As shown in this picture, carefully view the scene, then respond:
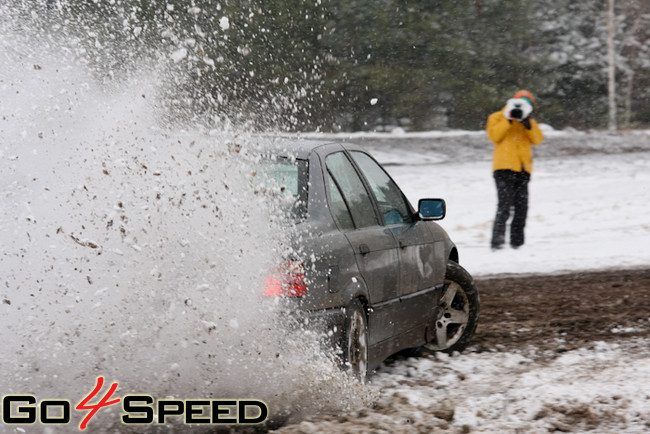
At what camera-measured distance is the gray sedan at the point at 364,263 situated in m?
5.32

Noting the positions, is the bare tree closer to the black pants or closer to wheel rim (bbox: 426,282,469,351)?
the black pants

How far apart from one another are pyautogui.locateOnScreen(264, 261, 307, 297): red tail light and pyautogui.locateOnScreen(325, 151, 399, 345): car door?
0.62 m

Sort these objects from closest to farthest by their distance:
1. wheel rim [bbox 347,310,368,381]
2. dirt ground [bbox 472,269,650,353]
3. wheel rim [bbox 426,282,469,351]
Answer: wheel rim [bbox 347,310,368,381] < wheel rim [bbox 426,282,469,351] < dirt ground [bbox 472,269,650,353]

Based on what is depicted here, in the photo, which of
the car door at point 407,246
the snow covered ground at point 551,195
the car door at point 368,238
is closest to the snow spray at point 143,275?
the car door at point 368,238

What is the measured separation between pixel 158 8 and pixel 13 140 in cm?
1431

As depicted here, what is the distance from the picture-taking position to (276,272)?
16.8 feet

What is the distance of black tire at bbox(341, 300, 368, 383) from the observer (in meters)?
5.45

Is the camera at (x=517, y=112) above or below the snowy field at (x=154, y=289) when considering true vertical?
above

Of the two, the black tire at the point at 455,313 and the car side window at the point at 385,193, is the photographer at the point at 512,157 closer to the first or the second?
the black tire at the point at 455,313

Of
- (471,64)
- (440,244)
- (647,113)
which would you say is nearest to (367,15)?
(471,64)

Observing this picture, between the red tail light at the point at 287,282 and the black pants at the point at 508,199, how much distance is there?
8.29 meters

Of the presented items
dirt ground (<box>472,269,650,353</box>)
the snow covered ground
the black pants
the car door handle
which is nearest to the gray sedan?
the car door handle

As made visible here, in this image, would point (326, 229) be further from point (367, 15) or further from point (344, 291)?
point (367, 15)

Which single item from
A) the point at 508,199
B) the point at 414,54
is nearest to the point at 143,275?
the point at 508,199
